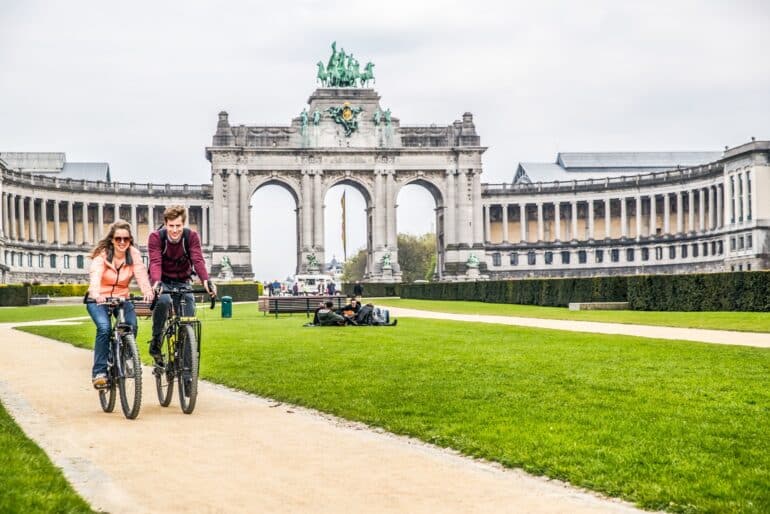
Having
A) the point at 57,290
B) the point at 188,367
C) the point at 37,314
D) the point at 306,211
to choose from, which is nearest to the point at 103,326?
the point at 188,367

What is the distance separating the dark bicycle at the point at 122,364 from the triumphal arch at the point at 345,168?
351 ft

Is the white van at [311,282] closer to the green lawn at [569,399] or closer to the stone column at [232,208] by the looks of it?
the stone column at [232,208]

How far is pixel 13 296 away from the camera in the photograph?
77.5 meters

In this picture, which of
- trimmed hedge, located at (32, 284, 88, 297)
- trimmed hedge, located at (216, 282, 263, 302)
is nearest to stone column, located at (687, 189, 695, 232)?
trimmed hedge, located at (216, 282, 263, 302)

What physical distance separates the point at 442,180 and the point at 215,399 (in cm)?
11137

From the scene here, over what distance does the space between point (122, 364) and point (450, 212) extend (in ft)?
373

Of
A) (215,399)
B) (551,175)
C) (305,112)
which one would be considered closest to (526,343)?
(215,399)

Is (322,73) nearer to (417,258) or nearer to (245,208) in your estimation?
(245,208)

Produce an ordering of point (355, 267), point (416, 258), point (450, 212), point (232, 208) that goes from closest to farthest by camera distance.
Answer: point (232, 208) < point (450, 212) < point (416, 258) < point (355, 267)

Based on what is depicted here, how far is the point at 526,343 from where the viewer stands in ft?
88.8

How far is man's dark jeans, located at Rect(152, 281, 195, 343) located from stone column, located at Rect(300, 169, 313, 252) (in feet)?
357


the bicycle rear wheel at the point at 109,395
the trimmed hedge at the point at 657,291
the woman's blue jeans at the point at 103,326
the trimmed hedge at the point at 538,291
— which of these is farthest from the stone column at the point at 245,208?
the woman's blue jeans at the point at 103,326

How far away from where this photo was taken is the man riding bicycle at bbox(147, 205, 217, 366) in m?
14.8

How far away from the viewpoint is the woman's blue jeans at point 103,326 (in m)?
14.3
